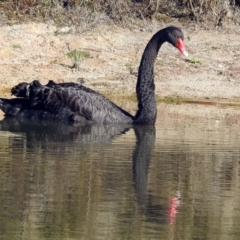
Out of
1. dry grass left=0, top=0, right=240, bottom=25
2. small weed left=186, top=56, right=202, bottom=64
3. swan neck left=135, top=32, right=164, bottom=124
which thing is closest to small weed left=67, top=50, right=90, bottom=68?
dry grass left=0, top=0, right=240, bottom=25

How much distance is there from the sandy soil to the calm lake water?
3535 mm

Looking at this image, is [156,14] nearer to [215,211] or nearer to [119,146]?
[119,146]

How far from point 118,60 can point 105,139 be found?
6.47m

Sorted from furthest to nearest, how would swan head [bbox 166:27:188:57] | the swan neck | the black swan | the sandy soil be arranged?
the sandy soil < swan head [bbox 166:27:188:57] < the swan neck < the black swan

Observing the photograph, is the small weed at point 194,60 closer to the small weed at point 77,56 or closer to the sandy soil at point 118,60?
the sandy soil at point 118,60

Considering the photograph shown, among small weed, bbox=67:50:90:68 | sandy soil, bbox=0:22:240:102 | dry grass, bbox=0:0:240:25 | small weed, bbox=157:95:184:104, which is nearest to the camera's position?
small weed, bbox=157:95:184:104

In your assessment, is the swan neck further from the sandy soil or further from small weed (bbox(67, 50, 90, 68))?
small weed (bbox(67, 50, 90, 68))

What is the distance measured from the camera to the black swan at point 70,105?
1512 centimetres

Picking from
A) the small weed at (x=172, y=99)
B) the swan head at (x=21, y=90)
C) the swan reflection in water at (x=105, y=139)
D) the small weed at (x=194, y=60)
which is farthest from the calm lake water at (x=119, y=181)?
the small weed at (x=194, y=60)

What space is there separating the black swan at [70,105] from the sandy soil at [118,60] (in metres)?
2.65

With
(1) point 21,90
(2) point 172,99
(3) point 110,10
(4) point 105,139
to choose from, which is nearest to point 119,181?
(4) point 105,139

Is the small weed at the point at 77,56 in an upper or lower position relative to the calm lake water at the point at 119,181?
upper

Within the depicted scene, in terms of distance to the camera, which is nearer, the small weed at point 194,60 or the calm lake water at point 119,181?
the calm lake water at point 119,181

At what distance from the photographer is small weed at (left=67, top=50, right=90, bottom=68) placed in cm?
1934
